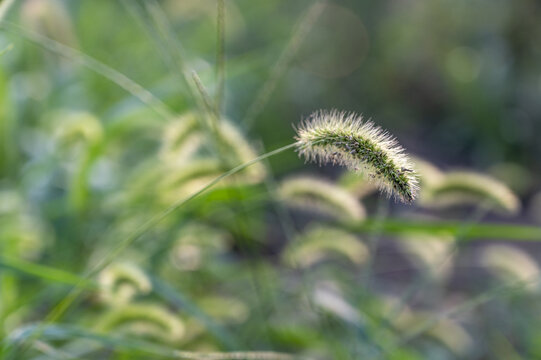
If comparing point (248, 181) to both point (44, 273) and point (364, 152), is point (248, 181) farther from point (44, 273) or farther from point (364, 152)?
point (364, 152)

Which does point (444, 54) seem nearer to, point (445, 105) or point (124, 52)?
point (445, 105)

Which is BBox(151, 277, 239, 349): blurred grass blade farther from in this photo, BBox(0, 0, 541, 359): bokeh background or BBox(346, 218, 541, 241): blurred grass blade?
BBox(346, 218, 541, 241): blurred grass blade

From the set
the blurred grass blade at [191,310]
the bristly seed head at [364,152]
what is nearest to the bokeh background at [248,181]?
the blurred grass blade at [191,310]

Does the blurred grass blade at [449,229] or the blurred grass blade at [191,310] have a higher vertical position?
the blurred grass blade at [449,229]

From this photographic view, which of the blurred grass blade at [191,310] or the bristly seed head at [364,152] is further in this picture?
the blurred grass blade at [191,310]

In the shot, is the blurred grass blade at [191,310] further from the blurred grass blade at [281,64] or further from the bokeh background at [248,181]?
the blurred grass blade at [281,64]

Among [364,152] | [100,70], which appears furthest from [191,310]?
[364,152]

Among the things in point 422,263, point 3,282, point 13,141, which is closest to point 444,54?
Result: point 422,263
